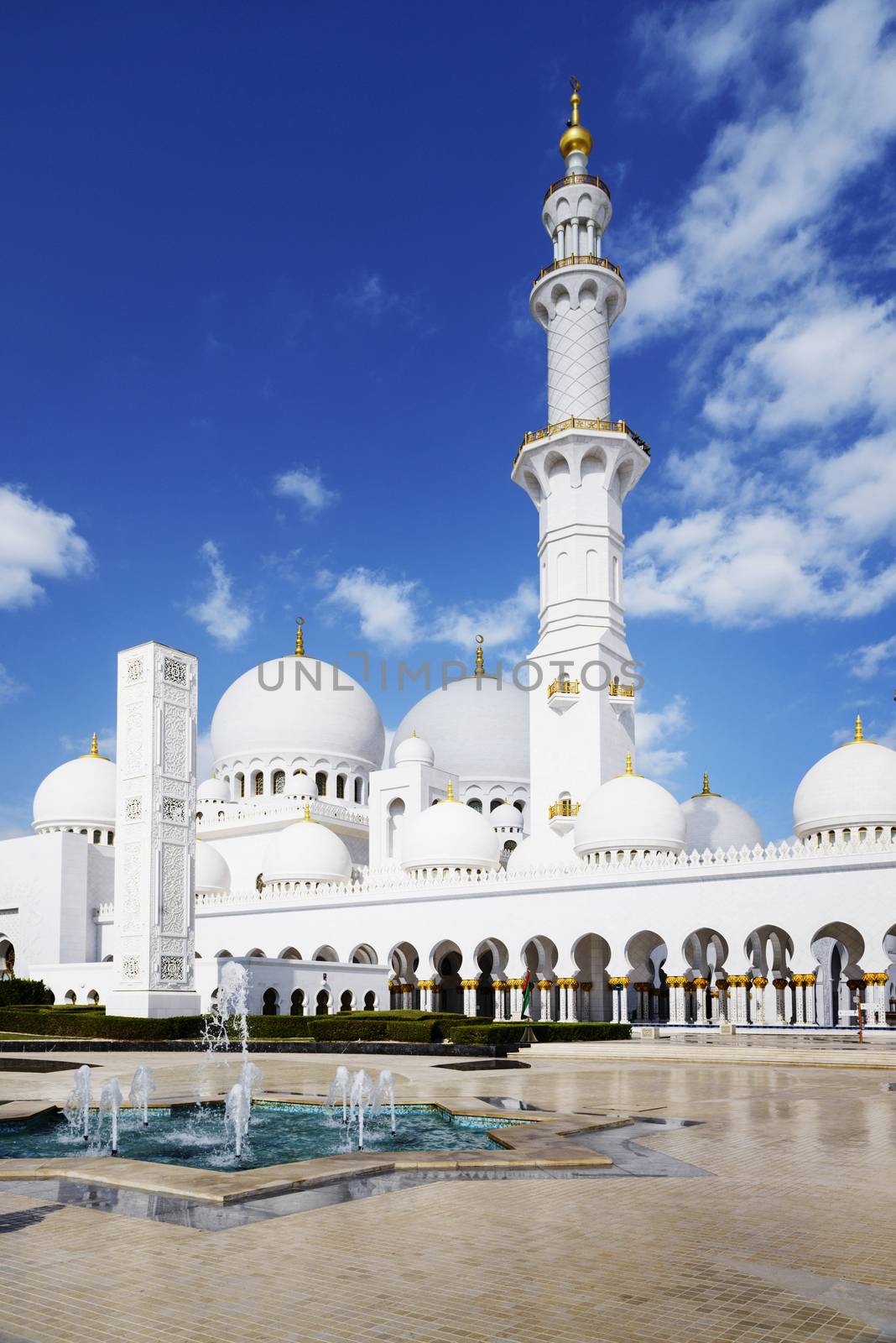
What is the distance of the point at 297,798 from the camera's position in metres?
40.9

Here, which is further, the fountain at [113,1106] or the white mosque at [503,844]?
the white mosque at [503,844]

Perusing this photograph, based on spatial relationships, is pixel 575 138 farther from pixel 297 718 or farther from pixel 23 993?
pixel 23 993

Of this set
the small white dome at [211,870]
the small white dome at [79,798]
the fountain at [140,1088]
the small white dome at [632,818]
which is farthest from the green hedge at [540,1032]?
the small white dome at [79,798]

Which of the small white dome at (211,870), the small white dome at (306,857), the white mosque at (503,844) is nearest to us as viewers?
the white mosque at (503,844)

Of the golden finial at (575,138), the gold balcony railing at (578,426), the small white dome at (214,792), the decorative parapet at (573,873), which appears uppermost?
the golden finial at (575,138)

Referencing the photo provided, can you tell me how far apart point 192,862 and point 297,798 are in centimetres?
1588

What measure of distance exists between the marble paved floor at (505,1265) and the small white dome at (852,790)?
69.5 ft

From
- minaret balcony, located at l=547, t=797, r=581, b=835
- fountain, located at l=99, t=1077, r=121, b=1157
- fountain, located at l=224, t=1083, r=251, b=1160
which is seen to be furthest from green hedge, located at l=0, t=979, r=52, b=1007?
fountain, located at l=224, t=1083, r=251, b=1160

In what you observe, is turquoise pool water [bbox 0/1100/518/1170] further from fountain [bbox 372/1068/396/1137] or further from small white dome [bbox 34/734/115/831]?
small white dome [bbox 34/734/115/831]

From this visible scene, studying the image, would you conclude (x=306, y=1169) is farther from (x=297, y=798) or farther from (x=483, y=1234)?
(x=297, y=798)

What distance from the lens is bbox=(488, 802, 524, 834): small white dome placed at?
40875 mm

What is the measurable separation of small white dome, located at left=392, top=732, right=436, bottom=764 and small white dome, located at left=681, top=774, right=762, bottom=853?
8.75 metres

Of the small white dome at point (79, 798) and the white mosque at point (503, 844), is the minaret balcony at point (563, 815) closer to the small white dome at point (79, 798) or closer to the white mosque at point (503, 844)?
the white mosque at point (503, 844)

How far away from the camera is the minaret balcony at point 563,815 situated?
107 ft
